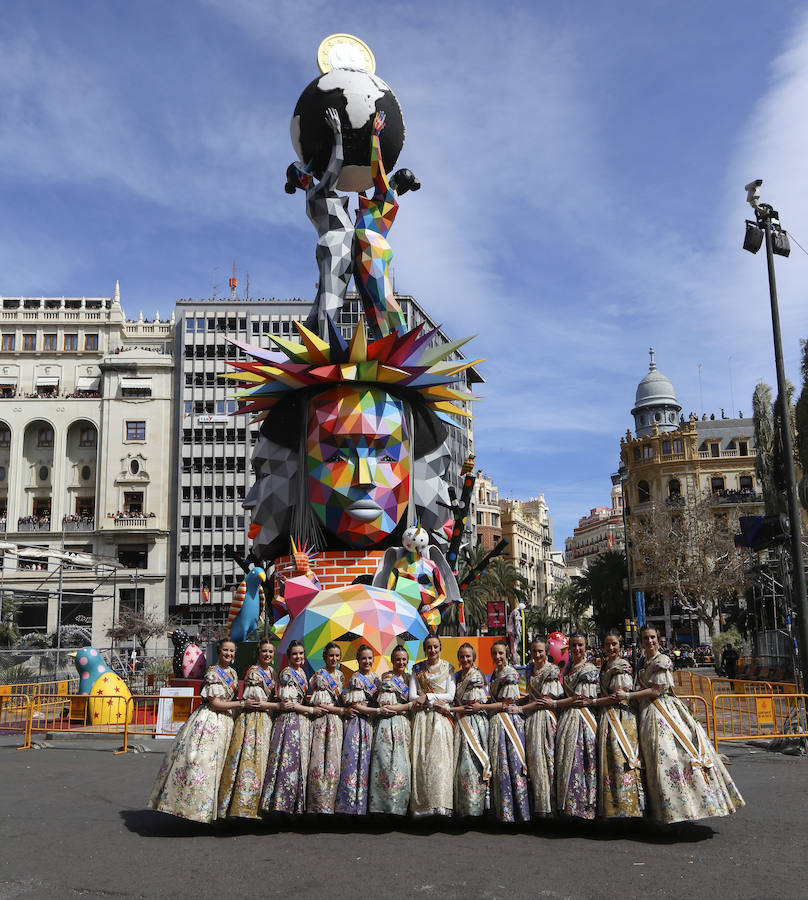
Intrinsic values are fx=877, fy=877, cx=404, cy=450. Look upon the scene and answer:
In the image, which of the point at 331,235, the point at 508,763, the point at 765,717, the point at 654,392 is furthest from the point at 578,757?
the point at 654,392

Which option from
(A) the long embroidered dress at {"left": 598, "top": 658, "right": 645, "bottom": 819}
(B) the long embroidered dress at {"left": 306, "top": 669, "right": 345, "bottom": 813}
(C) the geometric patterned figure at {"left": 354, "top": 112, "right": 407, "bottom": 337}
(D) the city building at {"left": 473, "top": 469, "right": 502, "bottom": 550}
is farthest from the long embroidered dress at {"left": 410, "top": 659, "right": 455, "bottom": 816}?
(D) the city building at {"left": 473, "top": 469, "right": 502, "bottom": 550}

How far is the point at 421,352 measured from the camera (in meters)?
20.7

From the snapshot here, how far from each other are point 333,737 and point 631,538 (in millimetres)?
46109

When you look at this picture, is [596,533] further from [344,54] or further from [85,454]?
[344,54]

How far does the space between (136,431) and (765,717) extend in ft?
175

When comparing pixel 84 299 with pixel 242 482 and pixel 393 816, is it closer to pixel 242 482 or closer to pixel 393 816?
pixel 242 482

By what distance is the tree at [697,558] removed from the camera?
41250 millimetres

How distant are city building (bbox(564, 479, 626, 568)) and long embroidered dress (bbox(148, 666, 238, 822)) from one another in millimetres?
126302

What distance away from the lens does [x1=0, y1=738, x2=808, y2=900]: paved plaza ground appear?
6188 millimetres

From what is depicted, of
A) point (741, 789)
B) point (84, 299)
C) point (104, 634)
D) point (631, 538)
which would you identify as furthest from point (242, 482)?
point (741, 789)

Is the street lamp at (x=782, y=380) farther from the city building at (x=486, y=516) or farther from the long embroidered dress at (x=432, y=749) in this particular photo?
the city building at (x=486, y=516)

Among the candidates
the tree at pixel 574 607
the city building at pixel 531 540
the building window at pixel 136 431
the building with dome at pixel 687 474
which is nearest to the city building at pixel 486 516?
the city building at pixel 531 540

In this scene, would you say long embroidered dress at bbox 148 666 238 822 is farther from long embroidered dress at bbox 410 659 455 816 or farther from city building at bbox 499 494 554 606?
city building at bbox 499 494 554 606

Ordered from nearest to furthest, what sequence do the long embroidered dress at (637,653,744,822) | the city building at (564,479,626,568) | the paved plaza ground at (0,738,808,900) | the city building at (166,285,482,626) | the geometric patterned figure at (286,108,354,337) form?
the paved plaza ground at (0,738,808,900) < the long embroidered dress at (637,653,744,822) < the geometric patterned figure at (286,108,354,337) < the city building at (166,285,482,626) < the city building at (564,479,626,568)
